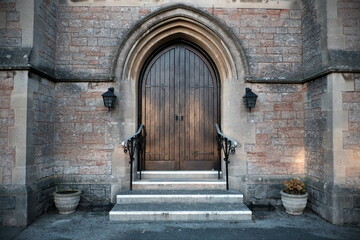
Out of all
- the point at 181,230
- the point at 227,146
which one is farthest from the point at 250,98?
the point at 181,230

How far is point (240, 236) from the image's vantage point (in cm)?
294

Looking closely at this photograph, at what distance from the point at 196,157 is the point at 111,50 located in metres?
2.69

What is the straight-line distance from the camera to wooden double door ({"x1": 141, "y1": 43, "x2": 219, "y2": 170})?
4.67 metres

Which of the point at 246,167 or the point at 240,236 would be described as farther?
the point at 246,167

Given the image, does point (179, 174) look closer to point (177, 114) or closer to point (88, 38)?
point (177, 114)

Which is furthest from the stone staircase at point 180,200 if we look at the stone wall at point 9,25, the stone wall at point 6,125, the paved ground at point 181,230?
the stone wall at point 9,25

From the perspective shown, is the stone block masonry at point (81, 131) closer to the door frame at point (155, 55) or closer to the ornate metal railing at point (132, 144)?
the ornate metal railing at point (132, 144)

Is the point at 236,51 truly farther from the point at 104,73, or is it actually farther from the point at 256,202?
the point at 256,202

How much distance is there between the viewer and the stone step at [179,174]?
447 centimetres

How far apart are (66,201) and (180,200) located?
1883 mm

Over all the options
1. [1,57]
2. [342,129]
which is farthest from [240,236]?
[1,57]

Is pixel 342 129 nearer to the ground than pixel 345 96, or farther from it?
nearer to the ground

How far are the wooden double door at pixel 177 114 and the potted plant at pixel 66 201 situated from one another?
1412 mm

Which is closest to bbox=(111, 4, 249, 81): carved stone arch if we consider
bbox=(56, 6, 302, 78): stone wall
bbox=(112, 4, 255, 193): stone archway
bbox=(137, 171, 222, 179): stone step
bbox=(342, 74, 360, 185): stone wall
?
bbox=(112, 4, 255, 193): stone archway
